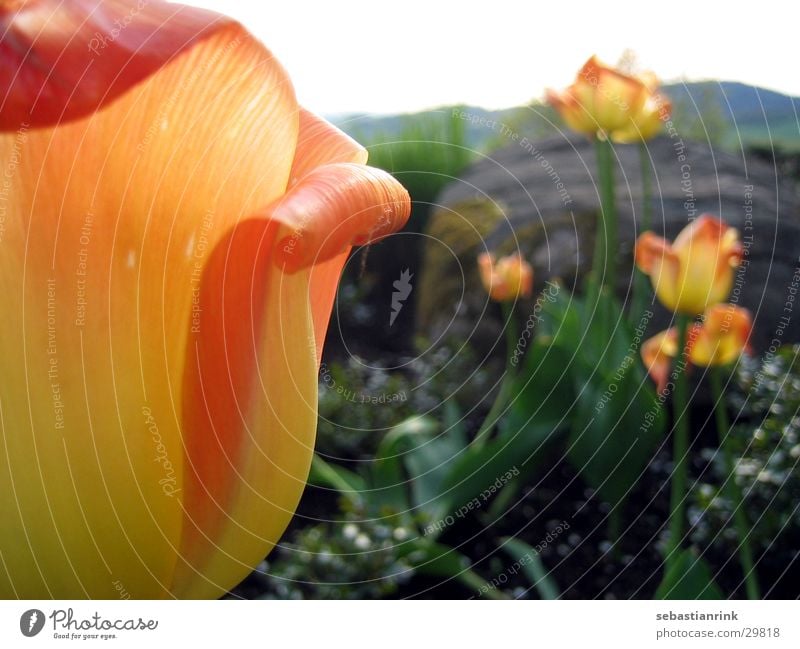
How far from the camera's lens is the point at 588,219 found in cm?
98

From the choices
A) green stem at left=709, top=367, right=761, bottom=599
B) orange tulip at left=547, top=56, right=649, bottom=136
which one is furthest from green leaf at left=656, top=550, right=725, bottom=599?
orange tulip at left=547, top=56, right=649, bottom=136

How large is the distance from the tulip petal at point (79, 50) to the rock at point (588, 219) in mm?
757

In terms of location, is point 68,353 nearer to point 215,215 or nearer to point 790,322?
point 215,215

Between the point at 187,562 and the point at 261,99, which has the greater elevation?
the point at 261,99

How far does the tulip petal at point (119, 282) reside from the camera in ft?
0.66

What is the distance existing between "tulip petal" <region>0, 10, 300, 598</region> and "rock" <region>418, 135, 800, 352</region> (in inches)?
28.9

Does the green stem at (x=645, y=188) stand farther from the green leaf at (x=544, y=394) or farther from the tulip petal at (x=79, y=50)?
the tulip petal at (x=79, y=50)

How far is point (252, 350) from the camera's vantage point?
8.3 inches

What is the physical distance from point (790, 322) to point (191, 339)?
0.81 meters

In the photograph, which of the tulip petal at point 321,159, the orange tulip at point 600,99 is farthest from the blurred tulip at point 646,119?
the tulip petal at point 321,159

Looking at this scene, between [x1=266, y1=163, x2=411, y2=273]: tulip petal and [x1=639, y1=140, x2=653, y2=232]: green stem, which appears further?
[x1=639, y1=140, x2=653, y2=232]: green stem

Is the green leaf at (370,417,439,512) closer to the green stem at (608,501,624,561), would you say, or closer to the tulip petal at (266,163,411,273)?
the green stem at (608,501,624,561)
